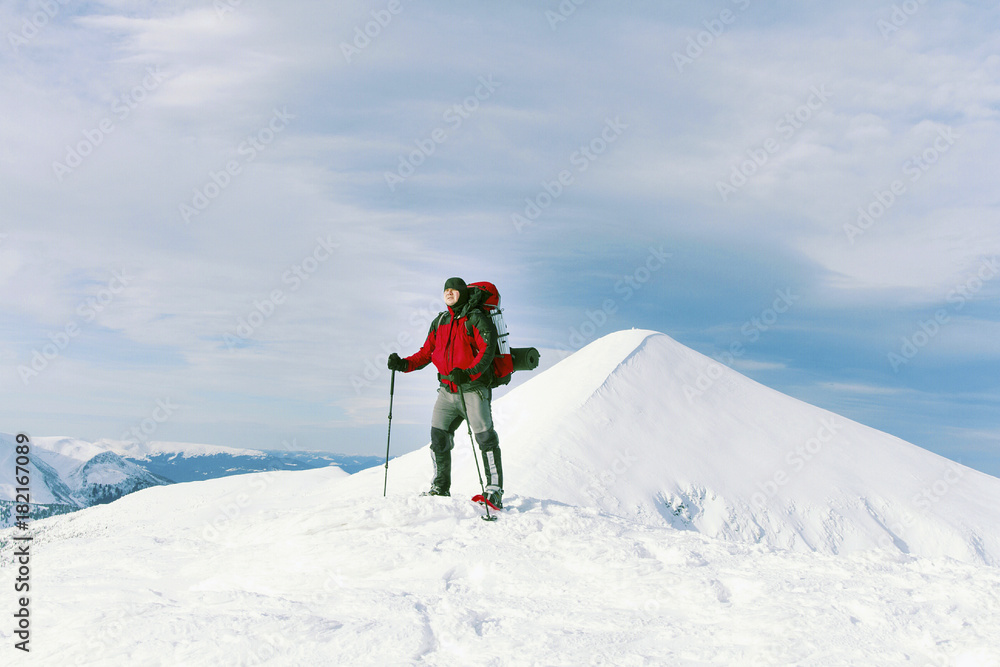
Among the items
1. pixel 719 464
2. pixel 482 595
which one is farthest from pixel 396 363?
pixel 719 464

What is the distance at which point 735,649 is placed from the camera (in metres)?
4.79

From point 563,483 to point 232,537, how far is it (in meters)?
8.15

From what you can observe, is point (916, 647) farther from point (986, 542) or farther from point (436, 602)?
point (986, 542)

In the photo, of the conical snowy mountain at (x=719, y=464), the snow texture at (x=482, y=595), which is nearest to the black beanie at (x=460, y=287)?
the snow texture at (x=482, y=595)

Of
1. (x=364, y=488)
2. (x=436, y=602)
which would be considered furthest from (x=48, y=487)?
(x=436, y=602)

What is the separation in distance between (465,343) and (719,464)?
1162cm

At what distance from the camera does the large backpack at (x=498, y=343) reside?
29.3ft

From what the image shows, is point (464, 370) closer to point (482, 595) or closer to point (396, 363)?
point (396, 363)

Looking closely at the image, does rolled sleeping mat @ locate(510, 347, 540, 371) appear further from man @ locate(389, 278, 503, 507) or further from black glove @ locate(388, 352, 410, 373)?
black glove @ locate(388, 352, 410, 373)

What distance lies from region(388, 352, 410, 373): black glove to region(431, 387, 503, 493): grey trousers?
611 mm

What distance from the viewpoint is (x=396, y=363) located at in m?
9.41

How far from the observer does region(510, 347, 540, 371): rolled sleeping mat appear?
920 cm

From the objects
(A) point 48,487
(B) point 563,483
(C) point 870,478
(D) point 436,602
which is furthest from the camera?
(A) point 48,487

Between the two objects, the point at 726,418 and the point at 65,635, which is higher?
the point at 726,418
